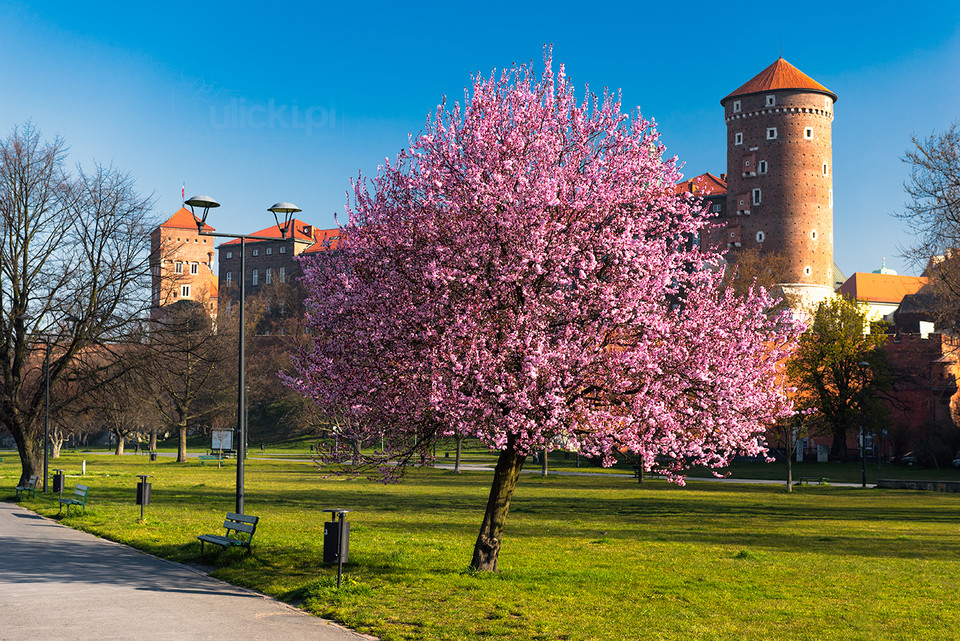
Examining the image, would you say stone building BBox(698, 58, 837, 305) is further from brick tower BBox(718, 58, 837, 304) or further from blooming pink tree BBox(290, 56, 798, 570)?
blooming pink tree BBox(290, 56, 798, 570)

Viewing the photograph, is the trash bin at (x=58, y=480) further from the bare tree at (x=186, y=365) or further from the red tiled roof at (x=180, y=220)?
the red tiled roof at (x=180, y=220)

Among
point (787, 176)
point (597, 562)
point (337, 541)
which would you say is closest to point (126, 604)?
point (337, 541)

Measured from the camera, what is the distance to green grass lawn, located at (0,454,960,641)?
10.9 metres

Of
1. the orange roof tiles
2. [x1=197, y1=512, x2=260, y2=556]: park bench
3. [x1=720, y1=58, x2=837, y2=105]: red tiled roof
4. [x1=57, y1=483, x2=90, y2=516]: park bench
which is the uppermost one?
[x1=720, y1=58, x2=837, y2=105]: red tiled roof

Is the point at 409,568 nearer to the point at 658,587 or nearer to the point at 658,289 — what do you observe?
the point at 658,587

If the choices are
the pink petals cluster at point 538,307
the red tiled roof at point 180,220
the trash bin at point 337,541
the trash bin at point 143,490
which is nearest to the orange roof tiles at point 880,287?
the red tiled roof at point 180,220

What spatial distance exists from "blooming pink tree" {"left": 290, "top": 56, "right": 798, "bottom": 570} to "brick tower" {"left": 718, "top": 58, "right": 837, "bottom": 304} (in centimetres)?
8869

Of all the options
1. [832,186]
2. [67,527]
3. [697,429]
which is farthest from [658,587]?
[832,186]

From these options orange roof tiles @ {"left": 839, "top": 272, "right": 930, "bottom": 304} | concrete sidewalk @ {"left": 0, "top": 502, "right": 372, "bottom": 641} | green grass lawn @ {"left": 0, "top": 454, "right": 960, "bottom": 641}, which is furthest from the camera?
orange roof tiles @ {"left": 839, "top": 272, "right": 930, "bottom": 304}

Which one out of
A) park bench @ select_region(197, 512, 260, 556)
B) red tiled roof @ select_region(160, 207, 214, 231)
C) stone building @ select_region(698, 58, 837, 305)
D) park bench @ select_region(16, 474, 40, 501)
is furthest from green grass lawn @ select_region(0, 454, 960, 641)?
red tiled roof @ select_region(160, 207, 214, 231)

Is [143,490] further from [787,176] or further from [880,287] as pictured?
[880,287]

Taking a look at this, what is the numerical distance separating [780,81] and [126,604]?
103597 mm

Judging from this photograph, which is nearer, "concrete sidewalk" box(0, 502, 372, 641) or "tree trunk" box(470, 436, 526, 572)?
"concrete sidewalk" box(0, 502, 372, 641)

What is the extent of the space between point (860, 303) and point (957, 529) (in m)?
50.8
